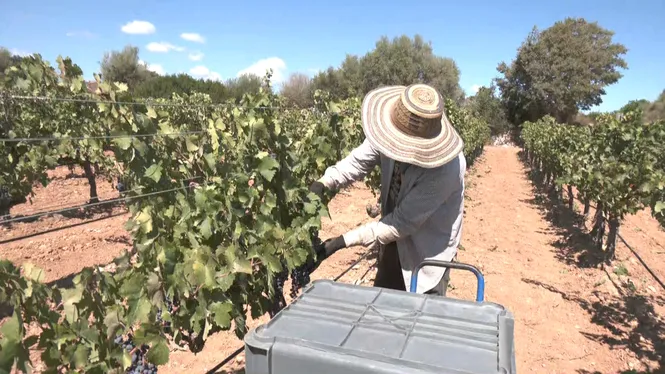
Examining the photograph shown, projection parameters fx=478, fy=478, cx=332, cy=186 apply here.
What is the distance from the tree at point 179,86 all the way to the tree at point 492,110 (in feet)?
74.0

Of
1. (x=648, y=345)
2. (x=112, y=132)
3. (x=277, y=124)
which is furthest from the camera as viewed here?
(x=648, y=345)

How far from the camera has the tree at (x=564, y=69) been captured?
38.9 metres

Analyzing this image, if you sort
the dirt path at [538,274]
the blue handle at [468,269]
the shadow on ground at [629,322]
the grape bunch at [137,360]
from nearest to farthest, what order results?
the grape bunch at [137,360] < the blue handle at [468,269] < the dirt path at [538,274] < the shadow on ground at [629,322]

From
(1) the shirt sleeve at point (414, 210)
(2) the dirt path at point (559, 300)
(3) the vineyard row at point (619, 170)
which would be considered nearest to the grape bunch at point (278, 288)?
(1) the shirt sleeve at point (414, 210)

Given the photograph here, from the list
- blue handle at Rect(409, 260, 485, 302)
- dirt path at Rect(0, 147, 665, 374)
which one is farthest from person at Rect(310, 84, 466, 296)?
dirt path at Rect(0, 147, 665, 374)

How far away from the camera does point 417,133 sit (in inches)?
93.3

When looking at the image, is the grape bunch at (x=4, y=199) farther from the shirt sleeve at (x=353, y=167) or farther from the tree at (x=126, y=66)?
the tree at (x=126, y=66)

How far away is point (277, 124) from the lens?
2639 millimetres

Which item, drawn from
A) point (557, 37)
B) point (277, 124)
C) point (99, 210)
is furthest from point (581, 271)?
point (557, 37)

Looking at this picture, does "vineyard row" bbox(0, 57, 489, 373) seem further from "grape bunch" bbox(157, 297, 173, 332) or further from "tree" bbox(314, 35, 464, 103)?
"tree" bbox(314, 35, 464, 103)

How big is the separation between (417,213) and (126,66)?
1561 inches

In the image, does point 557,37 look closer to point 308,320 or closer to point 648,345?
point 648,345

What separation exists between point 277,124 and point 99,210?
9077 millimetres

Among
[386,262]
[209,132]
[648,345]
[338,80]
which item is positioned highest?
[338,80]
